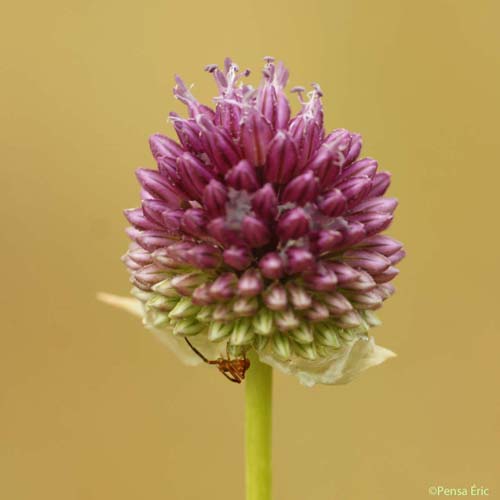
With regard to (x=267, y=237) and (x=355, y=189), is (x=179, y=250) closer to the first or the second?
(x=267, y=237)

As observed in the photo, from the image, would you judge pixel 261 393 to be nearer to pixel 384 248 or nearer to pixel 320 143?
pixel 384 248

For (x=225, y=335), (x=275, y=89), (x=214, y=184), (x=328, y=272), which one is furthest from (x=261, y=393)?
(x=275, y=89)

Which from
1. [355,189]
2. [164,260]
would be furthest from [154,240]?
[355,189]

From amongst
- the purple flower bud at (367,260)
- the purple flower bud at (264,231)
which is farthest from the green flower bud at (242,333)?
the purple flower bud at (367,260)

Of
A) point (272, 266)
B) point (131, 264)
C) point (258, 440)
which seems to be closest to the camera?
point (272, 266)

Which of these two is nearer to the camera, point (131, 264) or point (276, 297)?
point (276, 297)

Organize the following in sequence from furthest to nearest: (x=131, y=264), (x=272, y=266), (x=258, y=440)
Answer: (x=131, y=264), (x=258, y=440), (x=272, y=266)

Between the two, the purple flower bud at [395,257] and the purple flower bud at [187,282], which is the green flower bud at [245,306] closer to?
the purple flower bud at [187,282]
